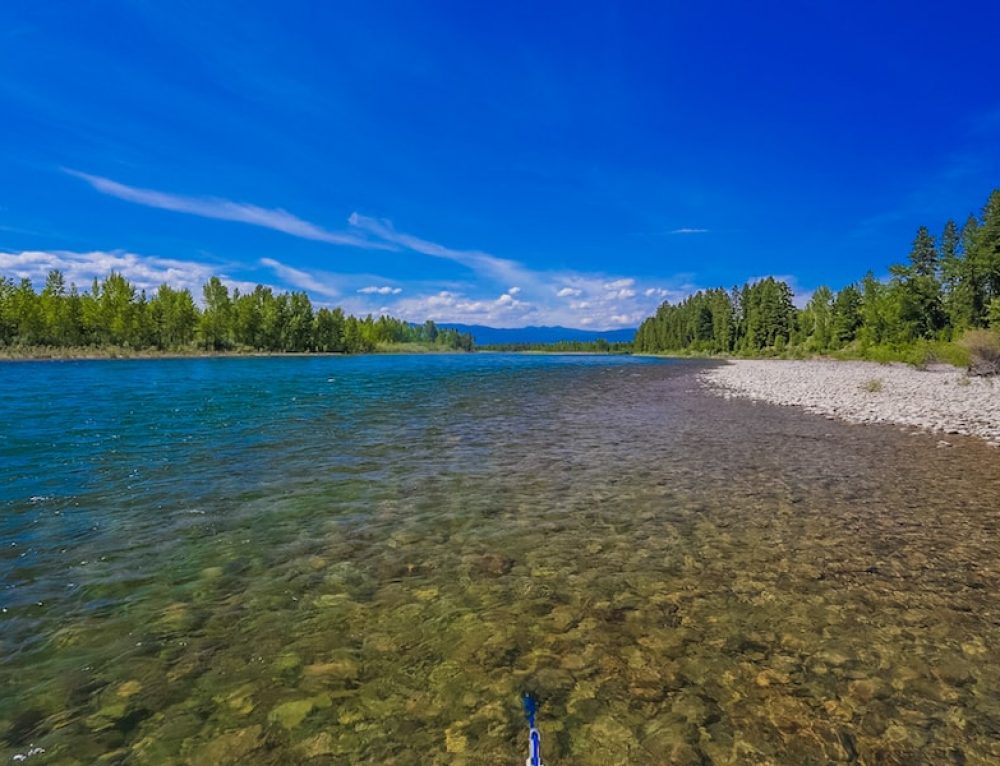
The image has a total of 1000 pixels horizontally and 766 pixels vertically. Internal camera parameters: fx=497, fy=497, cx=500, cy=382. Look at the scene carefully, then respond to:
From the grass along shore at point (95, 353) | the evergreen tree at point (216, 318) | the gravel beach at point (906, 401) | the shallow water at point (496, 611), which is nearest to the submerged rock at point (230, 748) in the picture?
the shallow water at point (496, 611)

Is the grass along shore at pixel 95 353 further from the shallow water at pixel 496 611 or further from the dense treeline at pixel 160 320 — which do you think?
the shallow water at pixel 496 611

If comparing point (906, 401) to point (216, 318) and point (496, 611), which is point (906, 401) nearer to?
point (496, 611)

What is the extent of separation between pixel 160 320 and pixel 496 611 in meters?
135

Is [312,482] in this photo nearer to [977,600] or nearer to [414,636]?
[414,636]

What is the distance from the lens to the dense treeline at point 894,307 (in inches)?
2825

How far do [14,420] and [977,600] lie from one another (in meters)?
28.9

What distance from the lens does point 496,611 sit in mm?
5906

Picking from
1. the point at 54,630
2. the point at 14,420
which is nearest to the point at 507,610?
the point at 54,630

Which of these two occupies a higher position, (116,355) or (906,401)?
(116,355)

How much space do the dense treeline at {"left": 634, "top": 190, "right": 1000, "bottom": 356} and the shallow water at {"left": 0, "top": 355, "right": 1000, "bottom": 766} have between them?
60.6 metres

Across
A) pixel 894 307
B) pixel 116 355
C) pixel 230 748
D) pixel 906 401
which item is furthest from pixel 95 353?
pixel 894 307

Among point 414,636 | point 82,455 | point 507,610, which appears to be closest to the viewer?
point 414,636

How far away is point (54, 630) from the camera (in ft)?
17.6

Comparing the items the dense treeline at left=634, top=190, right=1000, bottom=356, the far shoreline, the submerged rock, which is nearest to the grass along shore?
the far shoreline
